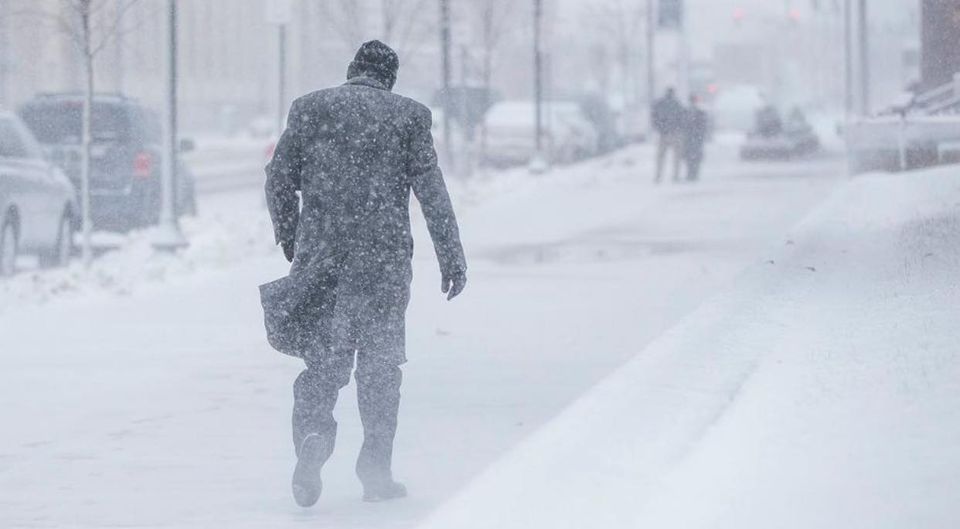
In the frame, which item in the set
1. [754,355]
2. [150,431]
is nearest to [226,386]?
[150,431]

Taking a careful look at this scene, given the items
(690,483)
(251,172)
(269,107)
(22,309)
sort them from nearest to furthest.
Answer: (690,483)
(22,309)
(251,172)
(269,107)

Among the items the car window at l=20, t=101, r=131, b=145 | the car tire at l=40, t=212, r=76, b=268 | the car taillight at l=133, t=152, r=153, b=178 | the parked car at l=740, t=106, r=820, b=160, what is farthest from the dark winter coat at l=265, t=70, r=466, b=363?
the parked car at l=740, t=106, r=820, b=160

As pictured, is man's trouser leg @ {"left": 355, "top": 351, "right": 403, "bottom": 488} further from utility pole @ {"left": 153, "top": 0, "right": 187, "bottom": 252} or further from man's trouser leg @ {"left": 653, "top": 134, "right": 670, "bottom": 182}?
man's trouser leg @ {"left": 653, "top": 134, "right": 670, "bottom": 182}

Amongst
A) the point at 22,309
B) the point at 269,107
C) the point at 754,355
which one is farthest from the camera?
the point at 269,107

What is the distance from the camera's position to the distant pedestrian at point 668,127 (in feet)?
114

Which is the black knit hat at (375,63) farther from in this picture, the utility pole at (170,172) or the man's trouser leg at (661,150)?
the man's trouser leg at (661,150)

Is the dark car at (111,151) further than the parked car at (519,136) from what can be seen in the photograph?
No

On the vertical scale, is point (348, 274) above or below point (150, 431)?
above

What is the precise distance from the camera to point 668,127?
3503 centimetres

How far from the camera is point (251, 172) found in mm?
46094

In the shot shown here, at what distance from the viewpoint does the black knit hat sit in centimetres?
711

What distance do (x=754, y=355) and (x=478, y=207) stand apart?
18024 millimetres

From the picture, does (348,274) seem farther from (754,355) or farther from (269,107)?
(269,107)

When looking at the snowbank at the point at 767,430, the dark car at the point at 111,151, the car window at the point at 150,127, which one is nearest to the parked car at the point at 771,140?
the car window at the point at 150,127
